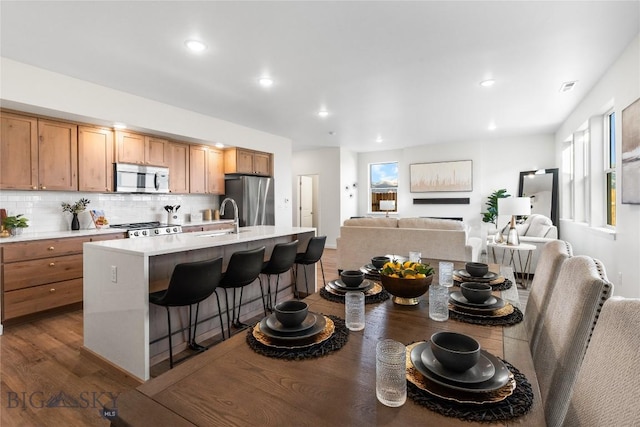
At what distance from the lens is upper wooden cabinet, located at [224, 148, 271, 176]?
5652 mm

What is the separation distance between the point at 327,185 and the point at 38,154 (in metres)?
5.86

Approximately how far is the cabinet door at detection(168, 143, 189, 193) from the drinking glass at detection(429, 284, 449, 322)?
462 centimetres

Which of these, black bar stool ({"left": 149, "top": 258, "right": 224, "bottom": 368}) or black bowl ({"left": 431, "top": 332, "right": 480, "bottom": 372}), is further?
black bar stool ({"left": 149, "top": 258, "right": 224, "bottom": 368})

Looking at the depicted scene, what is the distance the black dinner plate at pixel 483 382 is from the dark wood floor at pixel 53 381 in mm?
1931

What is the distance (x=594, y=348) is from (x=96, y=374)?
2859 mm

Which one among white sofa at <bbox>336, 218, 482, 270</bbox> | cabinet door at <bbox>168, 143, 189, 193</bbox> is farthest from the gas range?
white sofa at <bbox>336, 218, 482, 270</bbox>

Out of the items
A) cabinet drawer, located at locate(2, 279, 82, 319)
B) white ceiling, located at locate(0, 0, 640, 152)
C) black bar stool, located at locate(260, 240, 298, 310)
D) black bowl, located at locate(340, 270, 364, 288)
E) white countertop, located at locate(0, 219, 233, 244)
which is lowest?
cabinet drawer, located at locate(2, 279, 82, 319)

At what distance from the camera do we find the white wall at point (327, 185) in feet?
26.7

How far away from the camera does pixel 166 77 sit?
11.7 feet

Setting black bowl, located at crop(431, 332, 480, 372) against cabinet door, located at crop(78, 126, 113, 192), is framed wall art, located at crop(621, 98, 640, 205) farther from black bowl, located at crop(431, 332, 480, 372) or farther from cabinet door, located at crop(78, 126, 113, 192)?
cabinet door, located at crop(78, 126, 113, 192)

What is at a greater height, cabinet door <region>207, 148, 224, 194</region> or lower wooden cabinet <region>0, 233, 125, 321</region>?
cabinet door <region>207, 148, 224, 194</region>

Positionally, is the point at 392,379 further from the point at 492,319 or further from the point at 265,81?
the point at 265,81

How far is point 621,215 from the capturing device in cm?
319

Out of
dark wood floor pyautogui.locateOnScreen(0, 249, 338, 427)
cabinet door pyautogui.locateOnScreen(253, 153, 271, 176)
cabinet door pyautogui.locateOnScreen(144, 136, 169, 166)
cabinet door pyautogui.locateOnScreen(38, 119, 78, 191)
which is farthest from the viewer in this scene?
cabinet door pyautogui.locateOnScreen(253, 153, 271, 176)
